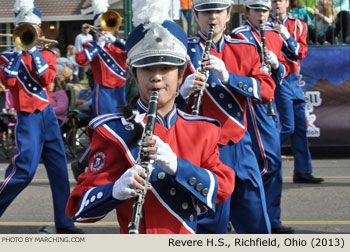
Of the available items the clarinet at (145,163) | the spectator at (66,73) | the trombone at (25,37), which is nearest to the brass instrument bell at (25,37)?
the trombone at (25,37)

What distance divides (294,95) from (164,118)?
4.91m

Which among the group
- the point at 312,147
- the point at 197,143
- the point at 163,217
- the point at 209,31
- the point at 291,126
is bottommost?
the point at 312,147

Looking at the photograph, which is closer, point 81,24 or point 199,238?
point 199,238

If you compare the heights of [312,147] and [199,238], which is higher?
[199,238]

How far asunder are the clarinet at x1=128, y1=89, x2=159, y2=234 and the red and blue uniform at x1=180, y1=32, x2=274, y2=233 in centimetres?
155

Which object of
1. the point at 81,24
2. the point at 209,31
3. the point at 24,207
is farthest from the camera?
the point at 81,24

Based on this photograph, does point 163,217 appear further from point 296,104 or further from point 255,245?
point 296,104

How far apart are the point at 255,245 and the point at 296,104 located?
5009mm

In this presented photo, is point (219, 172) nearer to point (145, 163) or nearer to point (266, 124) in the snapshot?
point (145, 163)

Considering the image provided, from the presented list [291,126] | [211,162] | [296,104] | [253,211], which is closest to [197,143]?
[211,162]

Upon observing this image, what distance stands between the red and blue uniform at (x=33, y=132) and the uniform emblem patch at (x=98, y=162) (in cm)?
320

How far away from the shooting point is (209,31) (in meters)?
4.53

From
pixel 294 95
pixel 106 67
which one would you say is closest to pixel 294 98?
pixel 294 95

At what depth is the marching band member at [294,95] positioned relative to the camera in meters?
7.51
